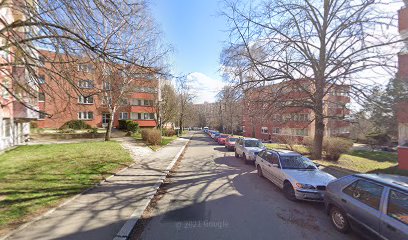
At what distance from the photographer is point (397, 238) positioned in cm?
338

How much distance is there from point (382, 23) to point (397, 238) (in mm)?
11941

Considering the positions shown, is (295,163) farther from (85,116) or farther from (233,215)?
(85,116)

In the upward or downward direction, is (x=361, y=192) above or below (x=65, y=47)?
below

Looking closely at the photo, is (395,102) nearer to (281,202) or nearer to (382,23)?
(382,23)

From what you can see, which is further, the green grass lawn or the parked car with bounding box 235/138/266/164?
the parked car with bounding box 235/138/266/164

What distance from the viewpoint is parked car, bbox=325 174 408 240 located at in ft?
11.7

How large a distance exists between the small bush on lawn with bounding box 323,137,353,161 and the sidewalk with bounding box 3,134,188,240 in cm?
1423

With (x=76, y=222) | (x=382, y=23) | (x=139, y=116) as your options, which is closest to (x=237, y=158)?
(x=382, y=23)

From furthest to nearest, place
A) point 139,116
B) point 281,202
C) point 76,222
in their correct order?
point 139,116 → point 281,202 → point 76,222

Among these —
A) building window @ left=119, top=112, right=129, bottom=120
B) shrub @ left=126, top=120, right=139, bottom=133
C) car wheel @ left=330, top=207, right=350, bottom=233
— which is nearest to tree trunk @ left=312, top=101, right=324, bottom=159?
car wheel @ left=330, top=207, right=350, bottom=233

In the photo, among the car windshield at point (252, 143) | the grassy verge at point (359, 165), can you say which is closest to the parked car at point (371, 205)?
the grassy verge at point (359, 165)

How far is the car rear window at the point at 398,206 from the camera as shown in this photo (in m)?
3.50

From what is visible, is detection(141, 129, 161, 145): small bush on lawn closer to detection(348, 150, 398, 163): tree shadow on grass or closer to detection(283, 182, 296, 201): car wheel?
detection(283, 182, 296, 201): car wheel

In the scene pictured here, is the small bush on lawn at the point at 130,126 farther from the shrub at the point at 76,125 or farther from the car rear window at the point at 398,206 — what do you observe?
the car rear window at the point at 398,206
